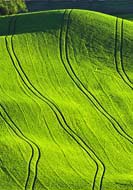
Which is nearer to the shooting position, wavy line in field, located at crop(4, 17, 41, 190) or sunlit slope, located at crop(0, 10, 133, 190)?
wavy line in field, located at crop(4, 17, 41, 190)

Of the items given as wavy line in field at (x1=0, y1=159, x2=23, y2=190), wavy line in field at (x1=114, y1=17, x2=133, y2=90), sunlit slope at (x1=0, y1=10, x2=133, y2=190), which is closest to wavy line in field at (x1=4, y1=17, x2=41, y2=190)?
sunlit slope at (x1=0, y1=10, x2=133, y2=190)

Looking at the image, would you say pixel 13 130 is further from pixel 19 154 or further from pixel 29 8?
pixel 29 8

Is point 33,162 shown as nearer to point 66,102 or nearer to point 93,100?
point 66,102

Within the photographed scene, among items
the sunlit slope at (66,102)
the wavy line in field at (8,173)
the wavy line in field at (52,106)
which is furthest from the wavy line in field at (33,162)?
the wavy line in field at (52,106)

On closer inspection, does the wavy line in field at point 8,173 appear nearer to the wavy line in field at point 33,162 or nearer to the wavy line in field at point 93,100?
the wavy line in field at point 33,162

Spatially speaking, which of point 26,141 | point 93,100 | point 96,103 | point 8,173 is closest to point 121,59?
point 93,100

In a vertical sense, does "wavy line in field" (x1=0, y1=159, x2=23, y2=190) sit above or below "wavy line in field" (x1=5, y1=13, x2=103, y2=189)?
below

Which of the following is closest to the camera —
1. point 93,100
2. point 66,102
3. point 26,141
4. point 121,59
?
point 26,141

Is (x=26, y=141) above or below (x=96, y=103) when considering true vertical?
below

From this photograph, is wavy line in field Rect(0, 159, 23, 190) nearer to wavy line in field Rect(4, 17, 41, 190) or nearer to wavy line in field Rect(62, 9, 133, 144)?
wavy line in field Rect(4, 17, 41, 190)
